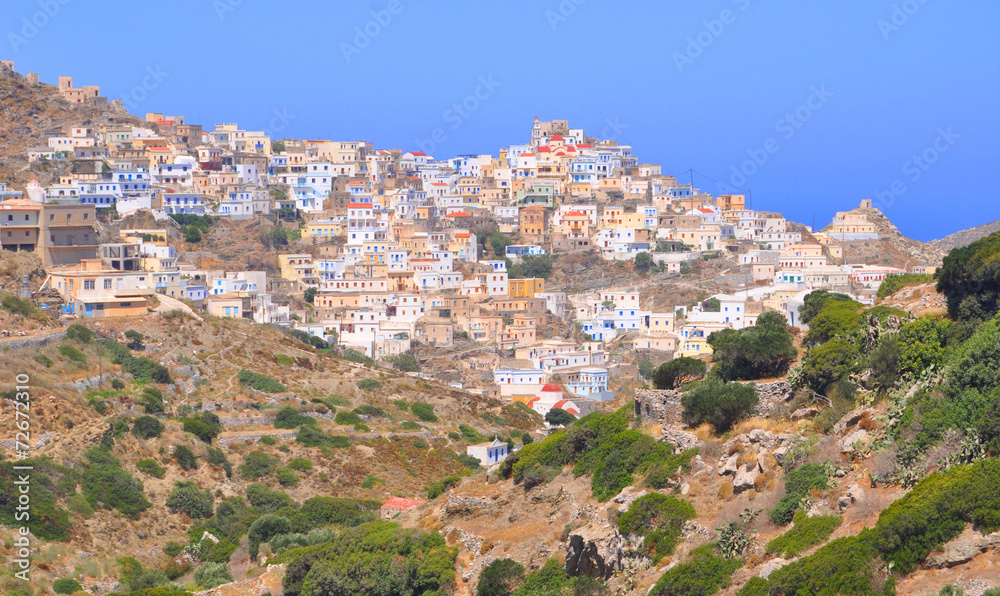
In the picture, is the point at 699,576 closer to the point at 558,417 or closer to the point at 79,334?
the point at 79,334

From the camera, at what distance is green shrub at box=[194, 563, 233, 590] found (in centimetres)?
2650

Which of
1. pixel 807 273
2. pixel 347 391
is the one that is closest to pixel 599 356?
pixel 807 273

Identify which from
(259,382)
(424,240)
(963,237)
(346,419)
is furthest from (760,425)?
(963,237)

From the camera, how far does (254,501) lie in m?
36.7

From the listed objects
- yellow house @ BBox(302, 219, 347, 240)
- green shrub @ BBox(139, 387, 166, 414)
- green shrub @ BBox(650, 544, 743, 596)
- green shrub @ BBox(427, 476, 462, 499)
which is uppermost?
yellow house @ BBox(302, 219, 347, 240)

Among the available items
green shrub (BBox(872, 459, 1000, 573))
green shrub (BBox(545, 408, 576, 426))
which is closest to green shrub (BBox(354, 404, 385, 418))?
green shrub (BBox(545, 408, 576, 426))

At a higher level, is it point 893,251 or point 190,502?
point 893,251

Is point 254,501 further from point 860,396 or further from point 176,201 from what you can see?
point 176,201

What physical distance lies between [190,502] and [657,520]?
19.9 meters

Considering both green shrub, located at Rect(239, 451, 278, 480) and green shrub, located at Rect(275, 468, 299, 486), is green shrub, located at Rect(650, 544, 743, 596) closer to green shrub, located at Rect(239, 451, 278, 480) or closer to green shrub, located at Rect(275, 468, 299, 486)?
green shrub, located at Rect(275, 468, 299, 486)

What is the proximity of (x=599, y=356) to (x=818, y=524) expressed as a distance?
48119 millimetres

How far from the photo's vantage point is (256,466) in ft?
128

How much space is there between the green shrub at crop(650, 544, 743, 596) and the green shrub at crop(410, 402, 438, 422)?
3106cm

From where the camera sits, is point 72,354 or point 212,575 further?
point 72,354
